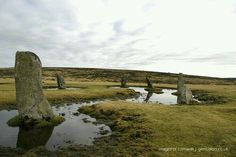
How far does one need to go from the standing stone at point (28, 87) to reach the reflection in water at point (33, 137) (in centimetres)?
208

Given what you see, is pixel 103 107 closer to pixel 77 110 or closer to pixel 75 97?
pixel 77 110

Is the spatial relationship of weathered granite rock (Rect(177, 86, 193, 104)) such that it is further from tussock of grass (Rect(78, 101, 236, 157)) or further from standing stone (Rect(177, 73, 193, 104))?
tussock of grass (Rect(78, 101, 236, 157))

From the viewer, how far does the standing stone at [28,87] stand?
28.6 meters

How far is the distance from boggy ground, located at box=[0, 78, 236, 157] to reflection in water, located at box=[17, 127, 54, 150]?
186 centimetres

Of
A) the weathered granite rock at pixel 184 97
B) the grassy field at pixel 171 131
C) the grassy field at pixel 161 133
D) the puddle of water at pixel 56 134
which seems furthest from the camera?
the weathered granite rock at pixel 184 97

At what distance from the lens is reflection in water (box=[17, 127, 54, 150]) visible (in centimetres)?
2280

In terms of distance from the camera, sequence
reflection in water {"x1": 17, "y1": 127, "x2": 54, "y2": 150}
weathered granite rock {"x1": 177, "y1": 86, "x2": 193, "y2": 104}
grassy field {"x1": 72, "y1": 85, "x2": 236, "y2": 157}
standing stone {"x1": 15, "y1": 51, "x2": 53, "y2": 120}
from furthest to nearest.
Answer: weathered granite rock {"x1": 177, "y1": 86, "x2": 193, "y2": 104} < standing stone {"x1": 15, "y1": 51, "x2": 53, "y2": 120} < reflection in water {"x1": 17, "y1": 127, "x2": 54, "y2": 150} < grassy field {"x1": 72, "y1": 85, "x2": 236, "y2": 157}

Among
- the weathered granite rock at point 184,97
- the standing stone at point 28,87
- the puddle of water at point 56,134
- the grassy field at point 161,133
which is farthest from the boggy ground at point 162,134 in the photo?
the weathered granite rock at point 184,97

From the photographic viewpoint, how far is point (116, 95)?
197 feet

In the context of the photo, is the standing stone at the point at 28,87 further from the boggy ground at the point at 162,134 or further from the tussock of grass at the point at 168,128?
the tussock of grass at the point at 168,128

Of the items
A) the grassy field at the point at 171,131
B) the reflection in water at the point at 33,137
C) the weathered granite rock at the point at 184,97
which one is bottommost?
the reflection in water at the point at 33,137

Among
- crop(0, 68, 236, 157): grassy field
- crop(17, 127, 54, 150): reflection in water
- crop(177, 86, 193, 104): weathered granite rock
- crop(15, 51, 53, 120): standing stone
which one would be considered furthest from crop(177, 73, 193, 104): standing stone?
crop(17, 127, 54, 150): reflection in water

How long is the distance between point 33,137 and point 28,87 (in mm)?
5750

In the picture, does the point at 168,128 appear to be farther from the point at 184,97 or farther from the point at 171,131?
the point at 184,97
